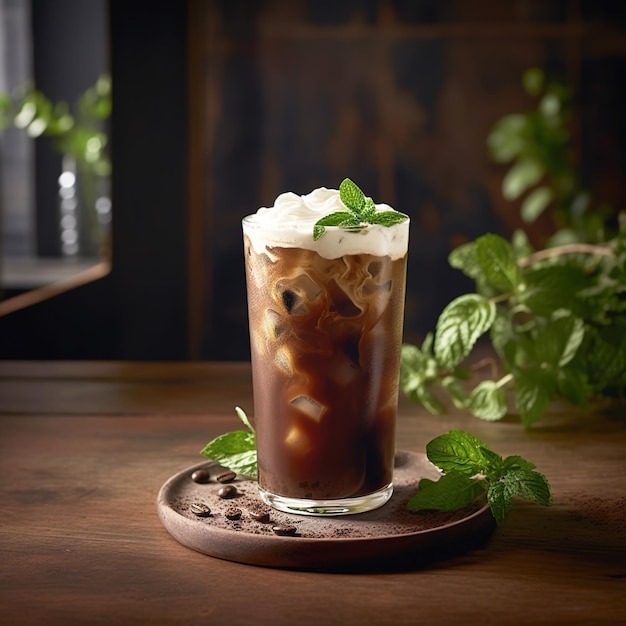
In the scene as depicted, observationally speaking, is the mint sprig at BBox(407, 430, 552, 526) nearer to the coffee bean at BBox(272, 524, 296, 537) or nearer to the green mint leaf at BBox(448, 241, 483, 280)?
the coffee bean at BBox(272, 524, 296, 537)

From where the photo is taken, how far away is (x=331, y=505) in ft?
3.62

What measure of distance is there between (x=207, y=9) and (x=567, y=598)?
326 cm

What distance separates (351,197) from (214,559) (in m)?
0.41

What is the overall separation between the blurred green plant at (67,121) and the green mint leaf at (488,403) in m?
2.56

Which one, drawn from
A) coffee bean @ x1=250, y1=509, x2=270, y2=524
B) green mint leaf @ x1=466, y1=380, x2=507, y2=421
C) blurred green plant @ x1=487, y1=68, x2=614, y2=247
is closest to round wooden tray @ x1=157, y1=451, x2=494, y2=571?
coffee bean @ x1=250, y1=509, x2=270, y2=524

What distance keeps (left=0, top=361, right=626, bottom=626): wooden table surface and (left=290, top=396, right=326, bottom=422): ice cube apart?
0.20 meters

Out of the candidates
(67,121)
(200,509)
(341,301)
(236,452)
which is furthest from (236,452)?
(67,121)

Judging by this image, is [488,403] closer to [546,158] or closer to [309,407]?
[309,407]

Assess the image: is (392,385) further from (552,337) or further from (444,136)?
(444,136)

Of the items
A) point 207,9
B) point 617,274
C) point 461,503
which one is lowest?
point 461,503

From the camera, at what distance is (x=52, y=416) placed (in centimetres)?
159

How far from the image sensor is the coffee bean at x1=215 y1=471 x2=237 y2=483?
1208mm

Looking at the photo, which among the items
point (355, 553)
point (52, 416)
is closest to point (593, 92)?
point (52, 416)

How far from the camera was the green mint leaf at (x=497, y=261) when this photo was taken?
153 centimetres
